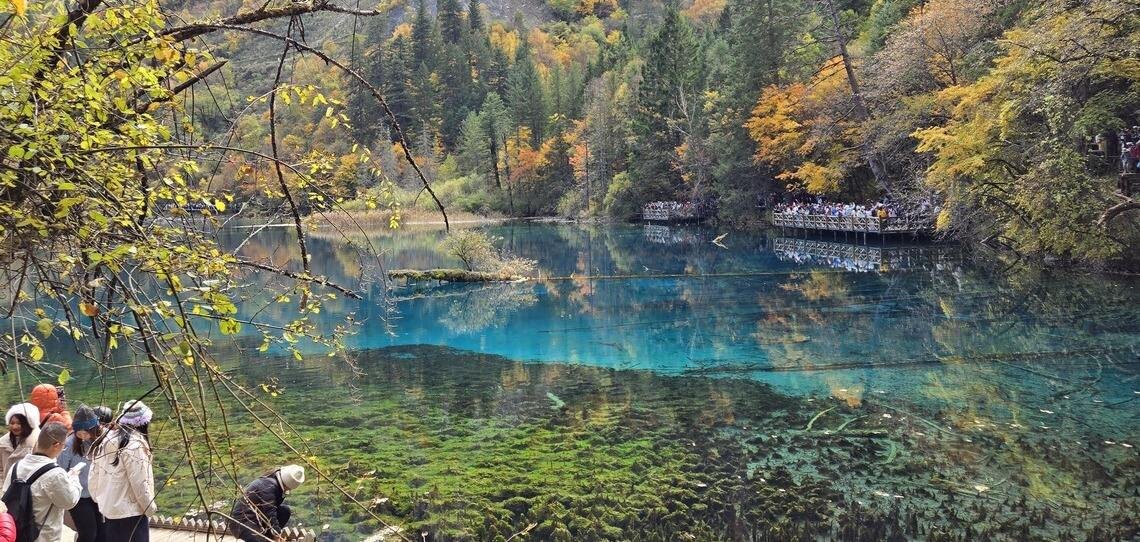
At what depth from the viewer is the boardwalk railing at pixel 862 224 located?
34094 mm

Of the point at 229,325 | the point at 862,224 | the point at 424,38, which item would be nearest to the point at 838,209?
the point at 862,224

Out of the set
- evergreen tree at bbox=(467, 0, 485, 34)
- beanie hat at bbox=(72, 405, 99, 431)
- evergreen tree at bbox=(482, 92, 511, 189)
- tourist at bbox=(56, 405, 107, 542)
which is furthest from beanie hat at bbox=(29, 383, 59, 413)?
evergreen tree at bbox=(467, 0, 485, 34)

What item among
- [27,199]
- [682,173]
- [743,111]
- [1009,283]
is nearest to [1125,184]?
[1009,283]

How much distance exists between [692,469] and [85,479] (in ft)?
19.9

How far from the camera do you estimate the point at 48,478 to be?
13.8 ft

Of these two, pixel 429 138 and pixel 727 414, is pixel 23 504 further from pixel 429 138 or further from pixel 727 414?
pixel 429 138

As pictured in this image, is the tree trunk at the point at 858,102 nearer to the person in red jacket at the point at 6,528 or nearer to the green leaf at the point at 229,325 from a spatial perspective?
the person in red jacket at the point at 6,528

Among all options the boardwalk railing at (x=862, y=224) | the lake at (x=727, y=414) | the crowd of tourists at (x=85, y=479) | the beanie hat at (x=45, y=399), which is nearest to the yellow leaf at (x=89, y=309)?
the lake at (x=727, y=414)

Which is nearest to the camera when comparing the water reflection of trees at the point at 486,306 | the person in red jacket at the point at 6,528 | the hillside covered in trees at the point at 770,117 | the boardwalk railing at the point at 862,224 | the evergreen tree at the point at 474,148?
the person in red jacket at the point at 6,528

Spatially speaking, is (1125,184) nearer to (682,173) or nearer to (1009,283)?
(1009,283)

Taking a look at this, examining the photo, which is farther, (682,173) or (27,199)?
(682,173)

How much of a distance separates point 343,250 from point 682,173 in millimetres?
23210

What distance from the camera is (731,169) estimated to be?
150ft

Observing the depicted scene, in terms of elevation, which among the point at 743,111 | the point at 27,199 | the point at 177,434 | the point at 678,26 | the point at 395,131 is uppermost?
the point at 678,26
